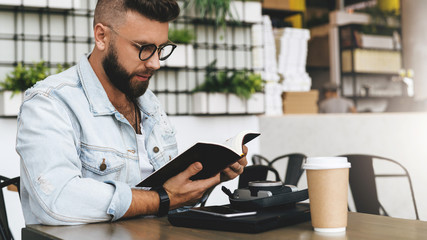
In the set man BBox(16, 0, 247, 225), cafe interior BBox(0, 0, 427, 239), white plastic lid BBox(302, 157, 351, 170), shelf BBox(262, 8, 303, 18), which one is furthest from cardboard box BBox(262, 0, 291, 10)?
white plastic lid BBox(302, 157, 351, 170)

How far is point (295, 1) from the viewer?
6977 mm

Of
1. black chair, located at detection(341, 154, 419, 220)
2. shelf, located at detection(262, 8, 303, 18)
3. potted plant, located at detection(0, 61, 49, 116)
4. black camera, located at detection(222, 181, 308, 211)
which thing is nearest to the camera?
black camera, located at detection(222, 181, 308, 211)

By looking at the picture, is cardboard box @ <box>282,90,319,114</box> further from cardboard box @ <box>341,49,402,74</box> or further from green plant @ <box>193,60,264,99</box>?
cardboard box @ <box>341,49,402,74</box>

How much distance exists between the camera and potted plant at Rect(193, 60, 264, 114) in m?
4.03

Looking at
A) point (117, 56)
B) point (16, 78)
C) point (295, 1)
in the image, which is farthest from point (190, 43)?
point (295, 1)

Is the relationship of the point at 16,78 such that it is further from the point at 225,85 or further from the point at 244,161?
the point at 244,161

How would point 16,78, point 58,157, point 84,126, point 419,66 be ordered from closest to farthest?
1. point 58,157
2. point 84,126
3. point 16,78
4. point 419,66

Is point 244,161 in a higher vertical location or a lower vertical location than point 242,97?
lower

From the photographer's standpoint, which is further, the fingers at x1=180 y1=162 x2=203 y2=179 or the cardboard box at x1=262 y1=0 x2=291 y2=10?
the cardboard box at x1=262 y1=0 x2=291 y2=10

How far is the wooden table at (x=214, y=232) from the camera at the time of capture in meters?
1.08

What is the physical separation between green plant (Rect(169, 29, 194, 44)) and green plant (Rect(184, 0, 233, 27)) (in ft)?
0.74

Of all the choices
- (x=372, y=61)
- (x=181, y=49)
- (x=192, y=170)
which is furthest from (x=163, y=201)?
(x=372, y=61)

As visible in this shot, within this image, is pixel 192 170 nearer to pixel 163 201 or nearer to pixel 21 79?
pixel 163 201

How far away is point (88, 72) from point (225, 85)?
2.52 metres
